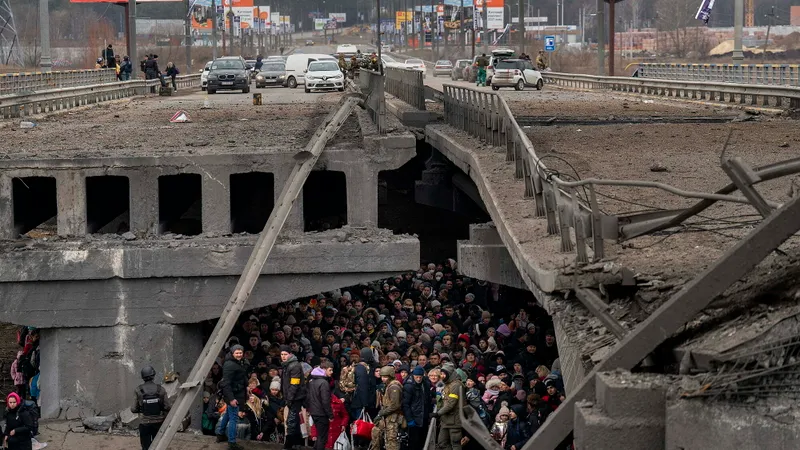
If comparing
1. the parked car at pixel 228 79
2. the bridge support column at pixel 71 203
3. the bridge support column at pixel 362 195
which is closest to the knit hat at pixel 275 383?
the bridge support column at pixel 362 195

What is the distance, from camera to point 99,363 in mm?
20422

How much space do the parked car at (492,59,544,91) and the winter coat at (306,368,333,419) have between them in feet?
149

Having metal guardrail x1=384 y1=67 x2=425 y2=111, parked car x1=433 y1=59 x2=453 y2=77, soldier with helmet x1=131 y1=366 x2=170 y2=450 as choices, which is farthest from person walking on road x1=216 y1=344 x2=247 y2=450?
parked car x1=433 y1=59 x2=453 y2=77

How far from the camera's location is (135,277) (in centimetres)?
2038

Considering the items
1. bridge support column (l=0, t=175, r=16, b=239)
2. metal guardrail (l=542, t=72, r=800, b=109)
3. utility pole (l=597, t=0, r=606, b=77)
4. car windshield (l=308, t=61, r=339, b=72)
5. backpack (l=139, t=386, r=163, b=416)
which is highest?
utility pole (l=597, t=0, r=606, b=77)

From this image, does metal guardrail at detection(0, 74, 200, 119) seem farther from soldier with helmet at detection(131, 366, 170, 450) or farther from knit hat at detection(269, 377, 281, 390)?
soldier with helmet at detection(131, 366, 170, 450)

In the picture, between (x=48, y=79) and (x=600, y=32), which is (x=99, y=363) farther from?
(x=600, y=32)

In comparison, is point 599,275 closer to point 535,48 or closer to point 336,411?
point 336,411

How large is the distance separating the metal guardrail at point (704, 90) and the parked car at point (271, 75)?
14506mm

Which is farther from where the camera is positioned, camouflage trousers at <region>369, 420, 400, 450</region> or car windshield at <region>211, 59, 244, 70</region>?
car windshield at <region>211, 59, 244, 70</region>

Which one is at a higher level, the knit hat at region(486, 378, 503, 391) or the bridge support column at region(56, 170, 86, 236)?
the bridge support column at region(56, 170, 86, 236)

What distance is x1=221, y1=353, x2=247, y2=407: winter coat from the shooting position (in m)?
17.2

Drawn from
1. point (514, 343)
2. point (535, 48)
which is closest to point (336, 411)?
point (514, 343)

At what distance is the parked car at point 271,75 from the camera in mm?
68625
